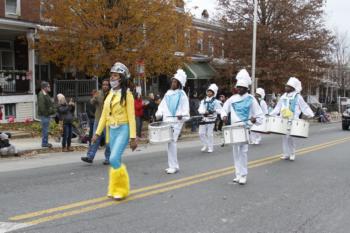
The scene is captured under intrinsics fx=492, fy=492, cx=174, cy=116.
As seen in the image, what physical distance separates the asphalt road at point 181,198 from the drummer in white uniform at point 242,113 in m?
0.31

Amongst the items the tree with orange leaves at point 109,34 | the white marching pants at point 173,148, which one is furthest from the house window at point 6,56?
the white marching pants at point 173,148

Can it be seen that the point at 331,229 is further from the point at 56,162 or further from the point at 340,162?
the point at 56,162

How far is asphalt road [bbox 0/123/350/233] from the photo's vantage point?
613 centimetres

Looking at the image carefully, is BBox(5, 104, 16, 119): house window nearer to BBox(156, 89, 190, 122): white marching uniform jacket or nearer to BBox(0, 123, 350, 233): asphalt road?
BBox(0, 123, 350, 233): asphalt road

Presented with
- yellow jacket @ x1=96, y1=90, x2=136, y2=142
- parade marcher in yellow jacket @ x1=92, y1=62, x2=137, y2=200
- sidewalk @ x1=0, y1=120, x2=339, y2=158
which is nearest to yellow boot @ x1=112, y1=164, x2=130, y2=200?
parade marcher in yellow jacket @ x1=92, y1=62, x2=137, y2=200

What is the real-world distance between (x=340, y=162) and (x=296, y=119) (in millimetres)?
1838

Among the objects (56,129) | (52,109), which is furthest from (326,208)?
(56,129)

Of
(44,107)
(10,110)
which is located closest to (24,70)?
(10,110)

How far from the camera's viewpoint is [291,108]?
477 inches

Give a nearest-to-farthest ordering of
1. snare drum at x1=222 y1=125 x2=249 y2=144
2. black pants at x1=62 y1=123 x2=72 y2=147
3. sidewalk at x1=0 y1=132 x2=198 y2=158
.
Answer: snare drum at x1=222 y1=125 x2=249 y2=144 < black pants at x1=62 y1=123 x2=72 y2=147 < sidewalk at x1=0 y1=132 x2=198 y2=158

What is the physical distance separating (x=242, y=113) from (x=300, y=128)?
2737mm

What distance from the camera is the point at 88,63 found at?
19.8m

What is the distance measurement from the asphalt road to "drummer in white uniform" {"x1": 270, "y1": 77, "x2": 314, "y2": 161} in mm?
419

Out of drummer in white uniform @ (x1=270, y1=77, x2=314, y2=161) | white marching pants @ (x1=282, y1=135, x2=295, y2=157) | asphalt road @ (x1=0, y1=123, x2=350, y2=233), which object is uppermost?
drummer in white uniform @ (x1=270, y1=77, x2=314, y2=161)
